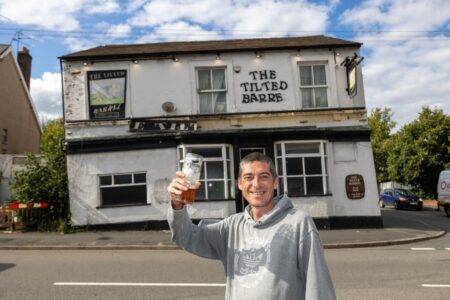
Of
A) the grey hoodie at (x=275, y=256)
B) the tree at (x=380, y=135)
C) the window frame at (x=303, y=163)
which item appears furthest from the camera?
the tree at (x=380, y=135)

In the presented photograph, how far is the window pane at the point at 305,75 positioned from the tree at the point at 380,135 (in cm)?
2805

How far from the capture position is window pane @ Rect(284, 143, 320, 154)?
1733cm

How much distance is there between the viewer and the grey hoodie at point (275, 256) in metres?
2.61

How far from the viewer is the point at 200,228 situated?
9.97ft

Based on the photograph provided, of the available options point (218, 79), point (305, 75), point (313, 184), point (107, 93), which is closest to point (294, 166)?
point (313, 184)

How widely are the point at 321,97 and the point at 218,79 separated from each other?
154 inches

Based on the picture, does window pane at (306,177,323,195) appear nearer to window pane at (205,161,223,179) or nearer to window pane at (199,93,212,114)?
window pane at (205,161,223,179)

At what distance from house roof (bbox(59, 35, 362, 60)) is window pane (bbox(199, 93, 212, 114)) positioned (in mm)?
1620

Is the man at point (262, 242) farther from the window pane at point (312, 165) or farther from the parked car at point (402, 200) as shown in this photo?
the parked car at point (402, 200)

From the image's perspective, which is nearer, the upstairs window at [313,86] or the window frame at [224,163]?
the window frame at [224,163]

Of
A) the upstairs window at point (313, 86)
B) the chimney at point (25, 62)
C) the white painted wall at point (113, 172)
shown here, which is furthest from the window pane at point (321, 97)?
the chimney at point (25, 62)

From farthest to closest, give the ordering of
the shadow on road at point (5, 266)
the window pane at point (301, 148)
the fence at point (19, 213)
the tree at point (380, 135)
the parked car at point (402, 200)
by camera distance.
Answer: the tree at point (380, 135), the parked car at point (402, 200), the window pane at point (301, 148), the fence at point (19, 213), the shadow on road at point (5, 266)

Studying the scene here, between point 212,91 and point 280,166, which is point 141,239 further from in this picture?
point 212,91

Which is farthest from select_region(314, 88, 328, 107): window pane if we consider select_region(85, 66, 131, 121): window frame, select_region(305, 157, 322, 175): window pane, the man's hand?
the man's hand
